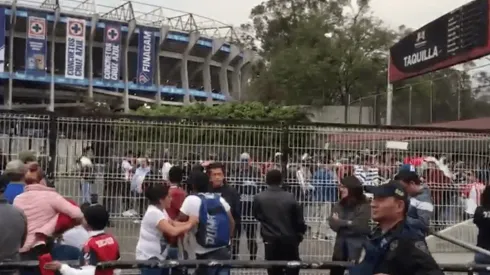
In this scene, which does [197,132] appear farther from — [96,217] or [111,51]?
[111,51]

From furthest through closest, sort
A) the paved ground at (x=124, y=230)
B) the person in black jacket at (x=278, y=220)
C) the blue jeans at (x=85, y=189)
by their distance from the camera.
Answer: the paved ground at (x=124, y=230) → the blue jeans at (x=85, y=189) → the person in black jacket at (x=278, y=220)

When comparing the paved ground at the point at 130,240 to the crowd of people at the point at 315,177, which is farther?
the crowd of people at the point at 315,177

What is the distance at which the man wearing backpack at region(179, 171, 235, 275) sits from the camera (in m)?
8.00

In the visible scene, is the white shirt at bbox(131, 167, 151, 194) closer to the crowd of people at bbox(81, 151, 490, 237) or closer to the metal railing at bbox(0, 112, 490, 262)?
the crowd of people at bbox(81, 151, 490, 237)

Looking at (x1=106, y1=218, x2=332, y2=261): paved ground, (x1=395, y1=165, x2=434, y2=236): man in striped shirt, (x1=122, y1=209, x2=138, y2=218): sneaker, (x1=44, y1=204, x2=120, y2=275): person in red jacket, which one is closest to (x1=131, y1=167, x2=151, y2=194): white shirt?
(x1=122, y1=209, x2=138, y2=218): sneaker

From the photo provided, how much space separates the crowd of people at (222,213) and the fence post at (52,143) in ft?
1.35

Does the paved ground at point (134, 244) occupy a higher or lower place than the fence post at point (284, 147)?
lower

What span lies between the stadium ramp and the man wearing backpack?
17.4ft

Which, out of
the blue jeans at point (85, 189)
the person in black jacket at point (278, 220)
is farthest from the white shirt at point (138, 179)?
the person in black jacket at point (278, 220)

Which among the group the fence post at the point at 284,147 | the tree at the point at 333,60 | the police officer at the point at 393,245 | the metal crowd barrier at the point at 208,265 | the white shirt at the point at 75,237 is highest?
the tree at the point at 333,60

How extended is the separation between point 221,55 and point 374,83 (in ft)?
117

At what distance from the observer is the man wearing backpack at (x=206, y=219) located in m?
8.00

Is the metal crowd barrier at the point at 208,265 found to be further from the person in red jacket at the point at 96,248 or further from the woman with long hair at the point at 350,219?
the woman with long hair at the point at 350,219

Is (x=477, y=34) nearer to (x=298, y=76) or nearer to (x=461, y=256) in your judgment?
(x=461, y=256)
